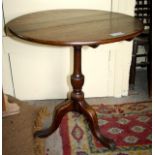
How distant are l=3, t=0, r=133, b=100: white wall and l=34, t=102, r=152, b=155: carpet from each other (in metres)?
0.21

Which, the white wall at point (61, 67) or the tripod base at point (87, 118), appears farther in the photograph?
the white wall at point (61, 67)

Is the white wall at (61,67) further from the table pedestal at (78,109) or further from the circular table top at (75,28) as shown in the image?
the table pedestal at (78,109)

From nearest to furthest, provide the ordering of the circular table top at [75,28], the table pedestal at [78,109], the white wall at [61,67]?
the circular table top at [75,28], the table pedestal at [78,109], the white wall at [61,67]

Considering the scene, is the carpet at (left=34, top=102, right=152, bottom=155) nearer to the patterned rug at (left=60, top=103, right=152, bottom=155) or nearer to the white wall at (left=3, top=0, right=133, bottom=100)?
the patterned rug at (left=60, top=103, right=152, bottom=155)

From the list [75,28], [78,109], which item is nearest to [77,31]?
[75,28]

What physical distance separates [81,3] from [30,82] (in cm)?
74

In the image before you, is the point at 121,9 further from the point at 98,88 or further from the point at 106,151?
the point at 106,151

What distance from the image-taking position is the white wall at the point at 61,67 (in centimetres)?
206

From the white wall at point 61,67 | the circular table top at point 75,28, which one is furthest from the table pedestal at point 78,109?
the white wall at point 61,67

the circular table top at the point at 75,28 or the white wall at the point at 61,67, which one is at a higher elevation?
the circular table top at the point at 75,28

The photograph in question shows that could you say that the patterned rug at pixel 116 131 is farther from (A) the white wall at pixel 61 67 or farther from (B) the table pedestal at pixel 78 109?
(A) the white wall at pixel 61 67

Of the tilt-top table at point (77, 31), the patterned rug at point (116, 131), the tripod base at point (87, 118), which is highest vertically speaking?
the tilt-top table at point (77, 31)

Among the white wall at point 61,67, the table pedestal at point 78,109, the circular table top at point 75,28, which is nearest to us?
the circular table top at point 75,28

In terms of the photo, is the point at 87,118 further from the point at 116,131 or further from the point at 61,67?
the point at 61,67
